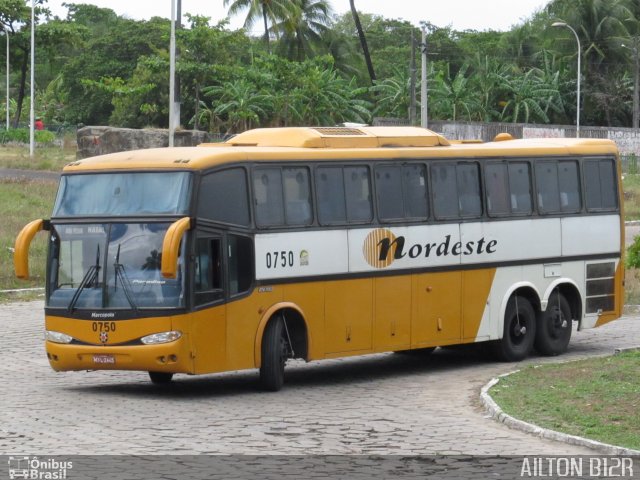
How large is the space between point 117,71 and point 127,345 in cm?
7529

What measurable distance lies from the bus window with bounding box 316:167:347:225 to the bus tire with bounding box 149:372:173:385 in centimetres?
263

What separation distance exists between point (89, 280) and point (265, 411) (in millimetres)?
2610

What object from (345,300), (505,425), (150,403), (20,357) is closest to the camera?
(505,425)

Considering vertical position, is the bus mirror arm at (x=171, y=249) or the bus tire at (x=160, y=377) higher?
the bus mirror arm at (x=171, y=249)

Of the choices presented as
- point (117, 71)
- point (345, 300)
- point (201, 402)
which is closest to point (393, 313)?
point (345, 300)

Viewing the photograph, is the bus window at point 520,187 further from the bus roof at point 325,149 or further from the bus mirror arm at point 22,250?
the bus mirror arm at point 22,250

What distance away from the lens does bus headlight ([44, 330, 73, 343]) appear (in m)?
15.9

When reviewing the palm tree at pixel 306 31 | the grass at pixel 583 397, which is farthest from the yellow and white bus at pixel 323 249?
the palm tree at pixel 306 31

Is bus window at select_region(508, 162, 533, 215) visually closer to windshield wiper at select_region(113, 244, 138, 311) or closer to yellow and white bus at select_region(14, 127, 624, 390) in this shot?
yellow and white bus at select_region(14, 127, 624, 390)

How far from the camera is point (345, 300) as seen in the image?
1764cm

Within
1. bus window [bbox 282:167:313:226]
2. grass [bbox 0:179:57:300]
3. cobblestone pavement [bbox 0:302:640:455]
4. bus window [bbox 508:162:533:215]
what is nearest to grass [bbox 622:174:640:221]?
grass [bbox 0:179:57:300]

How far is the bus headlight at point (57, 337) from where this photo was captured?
15936 millimetres

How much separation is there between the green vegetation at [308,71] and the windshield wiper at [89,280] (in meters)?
43.5

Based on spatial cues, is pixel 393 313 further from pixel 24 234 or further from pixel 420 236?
pixel 24 234
